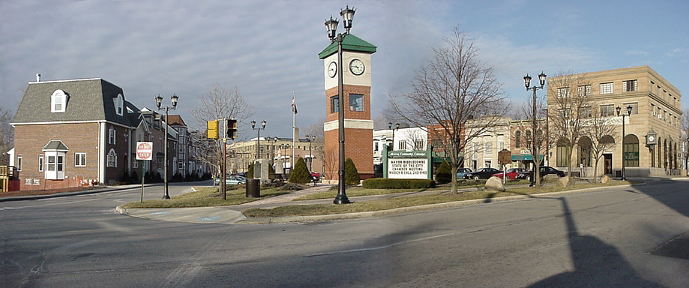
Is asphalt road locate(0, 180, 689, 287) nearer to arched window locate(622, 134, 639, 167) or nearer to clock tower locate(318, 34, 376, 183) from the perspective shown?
clock tower locate(318, 34, 376, 183)

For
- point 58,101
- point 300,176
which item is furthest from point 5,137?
point 300,176

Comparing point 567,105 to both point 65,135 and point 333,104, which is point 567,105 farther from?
point 65,135

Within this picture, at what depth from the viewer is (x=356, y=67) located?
36594mm

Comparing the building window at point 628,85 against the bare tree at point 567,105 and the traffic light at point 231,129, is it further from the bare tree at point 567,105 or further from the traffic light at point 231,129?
the traffic light at point 231,129

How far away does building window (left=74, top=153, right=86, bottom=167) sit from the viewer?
172ft

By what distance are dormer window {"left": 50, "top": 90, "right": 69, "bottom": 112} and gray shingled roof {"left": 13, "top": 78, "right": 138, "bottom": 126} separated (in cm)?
36

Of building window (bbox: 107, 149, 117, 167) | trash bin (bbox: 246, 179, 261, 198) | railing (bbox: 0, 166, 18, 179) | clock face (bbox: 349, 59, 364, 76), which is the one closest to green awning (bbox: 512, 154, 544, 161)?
clock face (bbox: 349, 59, 364, 76)

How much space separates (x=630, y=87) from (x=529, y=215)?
191ft

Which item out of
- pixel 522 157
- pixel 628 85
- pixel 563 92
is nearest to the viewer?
pixel 563 92

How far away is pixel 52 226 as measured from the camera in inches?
602

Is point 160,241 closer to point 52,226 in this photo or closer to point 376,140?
point 52,226

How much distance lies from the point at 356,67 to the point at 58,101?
3395cm

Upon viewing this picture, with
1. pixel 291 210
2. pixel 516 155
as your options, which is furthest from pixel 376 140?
pixel 291 210

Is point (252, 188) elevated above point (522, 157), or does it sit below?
below
